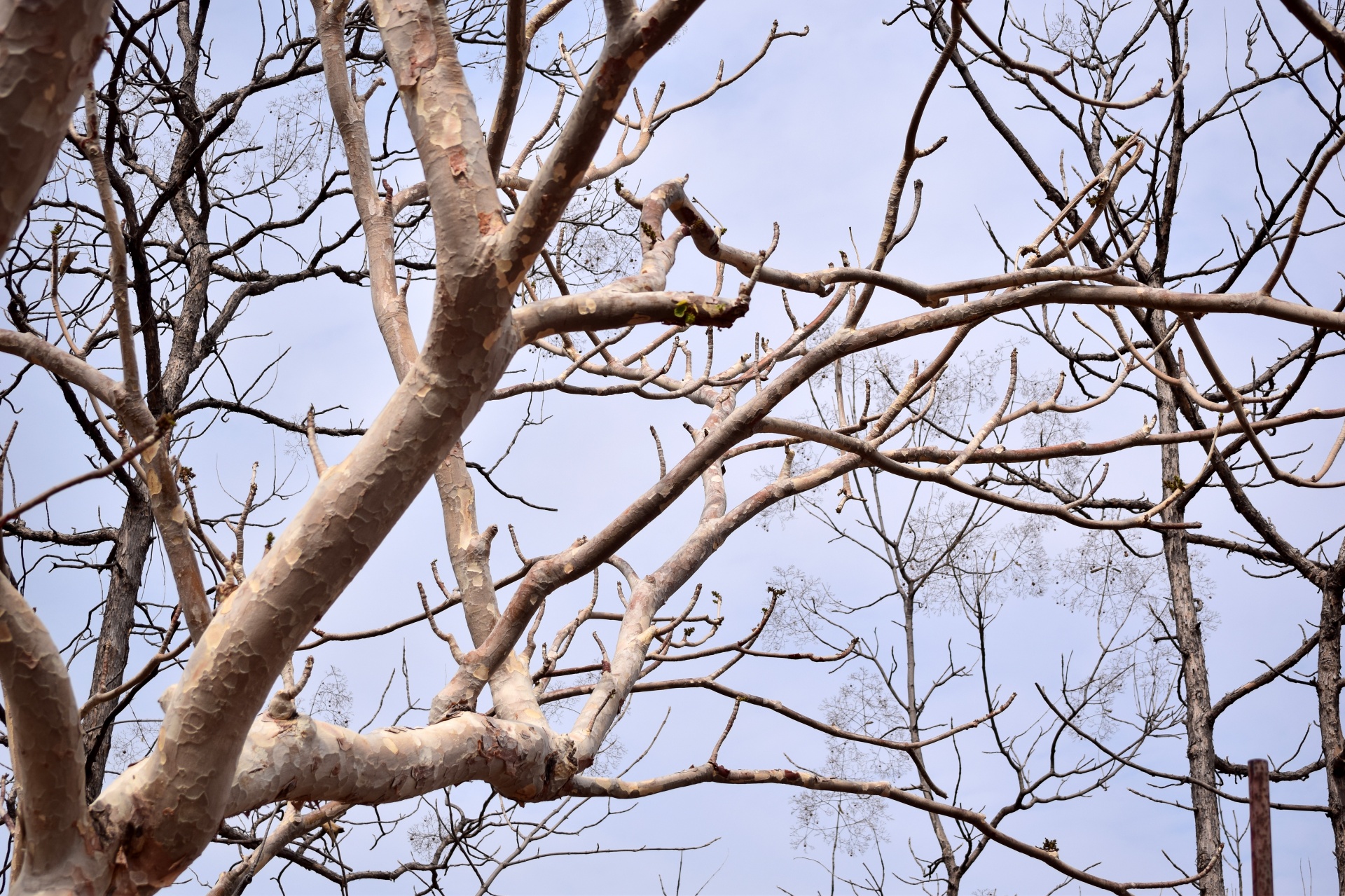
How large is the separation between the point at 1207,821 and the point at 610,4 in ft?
12.7

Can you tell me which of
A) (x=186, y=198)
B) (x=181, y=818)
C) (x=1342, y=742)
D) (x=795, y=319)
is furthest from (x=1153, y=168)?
(x=181, y=818)

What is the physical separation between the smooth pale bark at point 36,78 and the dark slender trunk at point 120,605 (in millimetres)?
2877

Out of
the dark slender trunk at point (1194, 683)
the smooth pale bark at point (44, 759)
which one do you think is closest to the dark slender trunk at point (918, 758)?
the dark slender trunk at point (1194, 683)

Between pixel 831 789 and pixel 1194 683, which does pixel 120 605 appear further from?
pixel 1194 683

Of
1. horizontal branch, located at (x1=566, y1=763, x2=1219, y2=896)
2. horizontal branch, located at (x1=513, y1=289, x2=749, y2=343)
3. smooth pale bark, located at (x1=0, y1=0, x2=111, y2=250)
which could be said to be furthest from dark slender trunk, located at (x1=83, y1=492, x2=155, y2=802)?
smooth pale bark, located at (x1=0, y1=0, x2=111, y2=250)

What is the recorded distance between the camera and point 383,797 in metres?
1.79

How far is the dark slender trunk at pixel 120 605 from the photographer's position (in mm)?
3406

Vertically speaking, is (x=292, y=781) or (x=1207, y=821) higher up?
(x=1207, y=821)

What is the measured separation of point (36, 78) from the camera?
874mm

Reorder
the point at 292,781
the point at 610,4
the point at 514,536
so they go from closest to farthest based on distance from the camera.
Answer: the point at 610,4 < the point at 292,781 < the point at 514,536

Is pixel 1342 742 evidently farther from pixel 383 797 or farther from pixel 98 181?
pixel 98 181

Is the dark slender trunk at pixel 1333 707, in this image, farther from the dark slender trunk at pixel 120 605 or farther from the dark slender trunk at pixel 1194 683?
the dark slender trunk at pixel 120 605

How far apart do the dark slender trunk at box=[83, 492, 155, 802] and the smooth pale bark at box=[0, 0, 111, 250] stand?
9.44 ft

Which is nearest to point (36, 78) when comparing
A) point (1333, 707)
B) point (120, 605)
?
point (120, 605)
